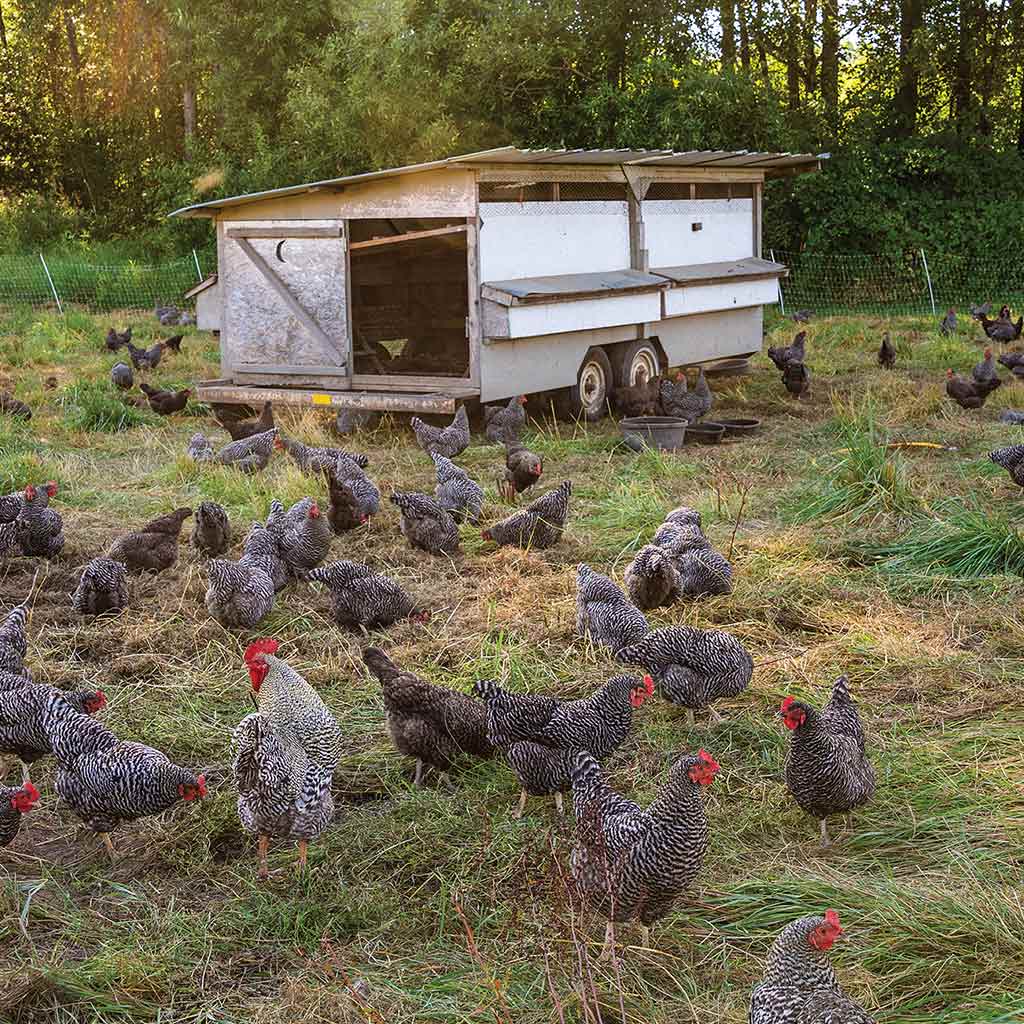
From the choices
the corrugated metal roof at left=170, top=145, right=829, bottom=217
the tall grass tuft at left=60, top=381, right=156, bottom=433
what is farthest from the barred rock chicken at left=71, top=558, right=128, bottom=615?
the tall grass tuft at left=60, top=381, right=156, bottom=433

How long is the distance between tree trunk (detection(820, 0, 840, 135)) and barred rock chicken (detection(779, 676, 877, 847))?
23.9 m

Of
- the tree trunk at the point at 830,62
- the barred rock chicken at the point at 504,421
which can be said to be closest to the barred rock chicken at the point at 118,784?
the barred rock chicken at the point at 504,421

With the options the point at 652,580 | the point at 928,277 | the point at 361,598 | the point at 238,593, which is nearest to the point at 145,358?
the point at 238,593

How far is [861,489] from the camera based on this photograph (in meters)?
8.49

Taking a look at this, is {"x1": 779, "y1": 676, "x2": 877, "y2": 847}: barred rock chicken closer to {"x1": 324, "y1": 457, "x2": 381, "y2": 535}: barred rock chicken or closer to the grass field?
the grass field

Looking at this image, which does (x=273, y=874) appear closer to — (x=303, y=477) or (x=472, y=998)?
(x=472, y=998)

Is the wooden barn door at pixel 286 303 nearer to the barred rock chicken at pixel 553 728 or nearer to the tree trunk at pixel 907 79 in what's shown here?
the barred rock chicken at pixel 553 728

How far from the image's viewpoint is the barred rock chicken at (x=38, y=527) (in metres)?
8.08

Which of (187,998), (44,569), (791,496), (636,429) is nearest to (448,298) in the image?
(636,429)

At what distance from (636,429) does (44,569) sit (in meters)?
5.44

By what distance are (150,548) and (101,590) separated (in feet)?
2.46

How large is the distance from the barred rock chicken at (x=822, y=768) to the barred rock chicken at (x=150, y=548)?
15.2ft

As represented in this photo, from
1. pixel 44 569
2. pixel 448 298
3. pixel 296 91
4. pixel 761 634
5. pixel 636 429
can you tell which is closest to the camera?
pixel 761 634

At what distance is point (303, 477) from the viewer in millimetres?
9406
